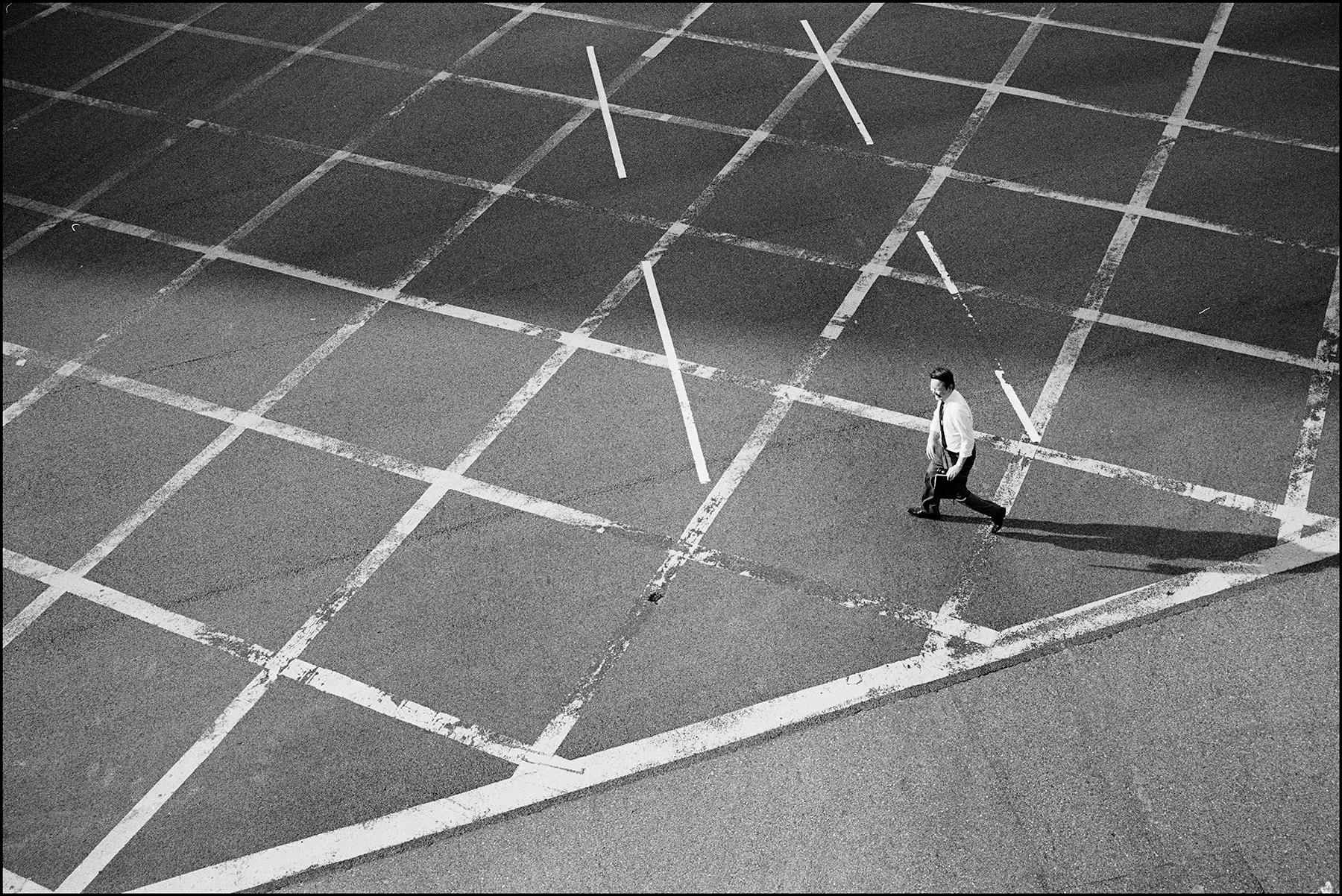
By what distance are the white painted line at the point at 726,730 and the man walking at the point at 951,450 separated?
109cm

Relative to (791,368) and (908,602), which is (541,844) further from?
(791,368)

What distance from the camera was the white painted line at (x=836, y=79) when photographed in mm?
14312

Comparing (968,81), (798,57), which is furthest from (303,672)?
(968,81)

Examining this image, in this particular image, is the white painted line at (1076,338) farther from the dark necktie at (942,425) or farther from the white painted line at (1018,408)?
the dark necktie at (942,425)

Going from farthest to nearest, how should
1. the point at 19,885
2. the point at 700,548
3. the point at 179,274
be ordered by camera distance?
the point at 179,274, the point at 700,548, the point at 19,885

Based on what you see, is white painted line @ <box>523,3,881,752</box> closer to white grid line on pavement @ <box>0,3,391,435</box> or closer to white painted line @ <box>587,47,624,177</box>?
white painted line @ <box>587,47,624,177</box>

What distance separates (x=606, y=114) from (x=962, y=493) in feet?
27.0

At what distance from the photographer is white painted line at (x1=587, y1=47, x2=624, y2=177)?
554 inches

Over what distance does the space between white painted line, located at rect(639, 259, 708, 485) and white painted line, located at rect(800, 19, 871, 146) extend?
3750 millimetres

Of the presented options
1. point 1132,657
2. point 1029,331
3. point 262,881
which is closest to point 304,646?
point 262,881

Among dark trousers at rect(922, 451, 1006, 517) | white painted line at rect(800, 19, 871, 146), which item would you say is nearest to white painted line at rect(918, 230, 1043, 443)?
dark trousers at rect(922, 451, 1006, 517)

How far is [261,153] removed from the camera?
586 inches

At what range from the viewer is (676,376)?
1121 cm

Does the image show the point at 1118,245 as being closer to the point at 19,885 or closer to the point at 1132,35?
the point at 1132,35
